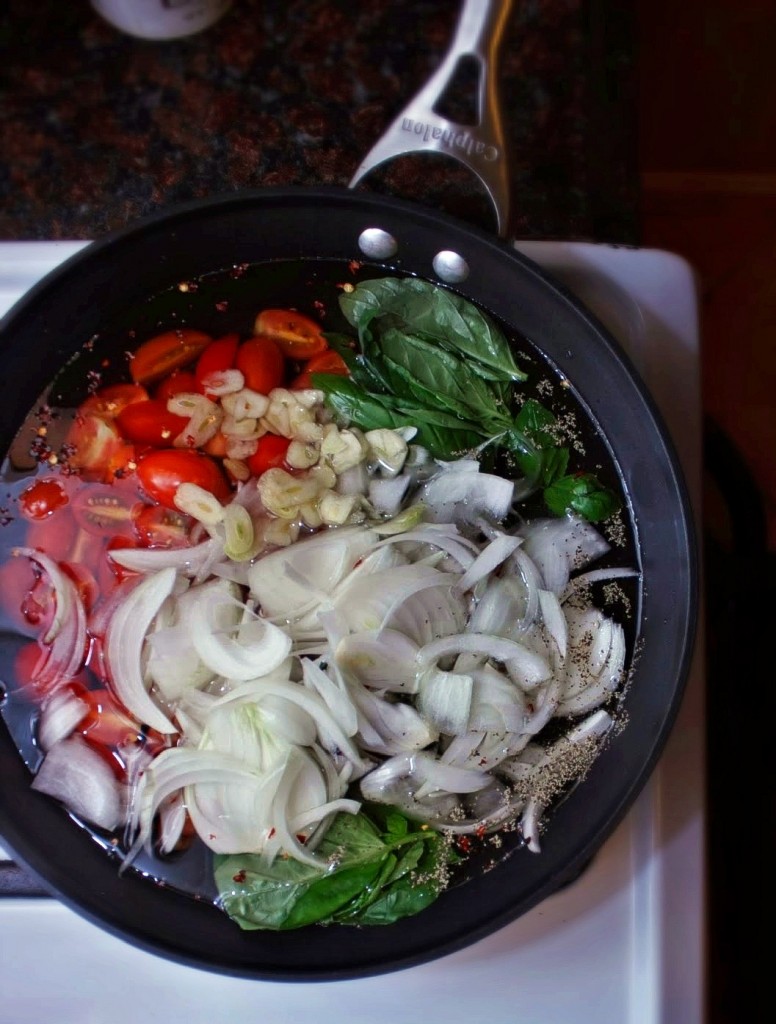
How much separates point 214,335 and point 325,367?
4.3 inches

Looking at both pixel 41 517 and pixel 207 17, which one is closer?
pixel 41 517

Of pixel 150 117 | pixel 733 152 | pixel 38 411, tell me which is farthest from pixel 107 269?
pixel 733 152

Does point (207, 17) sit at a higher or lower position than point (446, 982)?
higher

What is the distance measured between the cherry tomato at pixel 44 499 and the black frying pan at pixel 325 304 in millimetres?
58

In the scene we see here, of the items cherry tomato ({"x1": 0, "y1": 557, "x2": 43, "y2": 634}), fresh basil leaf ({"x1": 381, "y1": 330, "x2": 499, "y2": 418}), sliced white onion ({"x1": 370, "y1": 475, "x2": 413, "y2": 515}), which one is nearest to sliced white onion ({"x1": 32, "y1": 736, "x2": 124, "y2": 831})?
cherry tomato ({"x1": 0, "y1": 557, "x2": 43, "y2": 634})

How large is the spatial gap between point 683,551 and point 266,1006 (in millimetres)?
538

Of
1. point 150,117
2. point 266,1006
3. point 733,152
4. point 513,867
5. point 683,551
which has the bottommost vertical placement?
point 266,1006

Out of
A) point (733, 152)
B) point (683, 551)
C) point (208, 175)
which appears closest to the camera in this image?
point (683, 551)

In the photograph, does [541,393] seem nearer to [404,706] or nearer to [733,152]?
[404,706]

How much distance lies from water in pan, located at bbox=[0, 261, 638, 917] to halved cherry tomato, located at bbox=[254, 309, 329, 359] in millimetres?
10

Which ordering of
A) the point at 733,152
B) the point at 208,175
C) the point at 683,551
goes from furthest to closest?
the point at 733,152, the point at 208,175, the point at 683,551

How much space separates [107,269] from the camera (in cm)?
82

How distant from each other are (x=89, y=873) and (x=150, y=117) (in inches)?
29.9

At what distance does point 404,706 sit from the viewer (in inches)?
32.2
